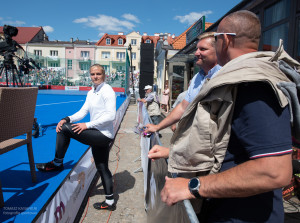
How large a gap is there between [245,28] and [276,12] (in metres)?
4.03

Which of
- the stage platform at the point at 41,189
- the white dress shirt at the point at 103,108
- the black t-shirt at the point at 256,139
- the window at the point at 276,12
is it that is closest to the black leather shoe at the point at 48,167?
the stage platform at the point at 41,189

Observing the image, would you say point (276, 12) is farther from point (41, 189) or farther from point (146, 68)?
point (146, 68)

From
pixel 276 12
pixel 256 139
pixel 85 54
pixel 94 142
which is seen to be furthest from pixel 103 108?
pixel 85 54

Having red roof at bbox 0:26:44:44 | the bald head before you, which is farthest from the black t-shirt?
red roof at bbox 0:26:44:44

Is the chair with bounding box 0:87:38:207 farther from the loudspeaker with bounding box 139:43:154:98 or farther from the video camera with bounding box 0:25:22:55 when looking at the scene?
the loudspeaker with bounding box 139:43:154:98

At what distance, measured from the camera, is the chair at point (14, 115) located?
2.75 metres

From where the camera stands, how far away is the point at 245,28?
3.32 ft

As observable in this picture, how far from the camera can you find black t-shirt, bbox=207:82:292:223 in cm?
81

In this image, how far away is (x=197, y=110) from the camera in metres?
0.99

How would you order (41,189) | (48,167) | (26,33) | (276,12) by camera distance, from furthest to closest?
1. (26,33)
2. (276,12)
3. (48,167)
4. (41,189)

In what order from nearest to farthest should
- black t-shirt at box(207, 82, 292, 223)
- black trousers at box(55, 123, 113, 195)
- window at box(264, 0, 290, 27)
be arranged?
black t-shirt at box(207, 82, 292, 223)
black trousers at box(55, 123, 113, 195)
window at box(264, 0, 290, 27)

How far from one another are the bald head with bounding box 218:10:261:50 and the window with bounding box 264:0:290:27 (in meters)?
3.66

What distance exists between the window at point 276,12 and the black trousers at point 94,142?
384cm

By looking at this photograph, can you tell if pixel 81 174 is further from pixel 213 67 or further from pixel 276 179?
pixel 276 179
